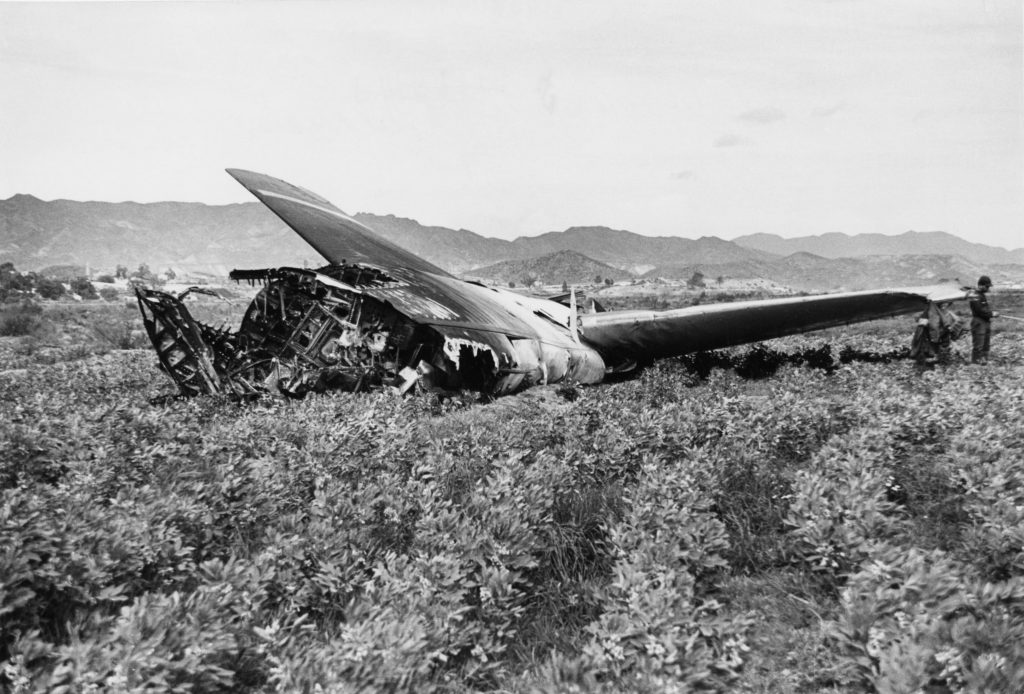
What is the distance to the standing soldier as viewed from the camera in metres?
13.3

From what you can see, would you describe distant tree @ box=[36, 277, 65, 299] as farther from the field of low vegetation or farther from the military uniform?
the military uniform

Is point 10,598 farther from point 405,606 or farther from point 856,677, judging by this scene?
point 856,677

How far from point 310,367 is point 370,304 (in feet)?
4.62

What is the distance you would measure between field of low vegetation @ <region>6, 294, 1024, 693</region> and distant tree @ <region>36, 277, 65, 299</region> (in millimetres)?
58493

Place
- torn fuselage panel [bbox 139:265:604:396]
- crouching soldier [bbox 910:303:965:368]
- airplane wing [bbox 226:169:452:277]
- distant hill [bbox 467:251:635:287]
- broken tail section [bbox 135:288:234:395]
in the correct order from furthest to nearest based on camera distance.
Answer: distant hill [bbox 467:251:635:287] < airplane wing [bbox 226:169:452:277] < crouching soldier [bbox 910:303:965:368] < torn fuselage panel [bbox 139:265:604:396] < broken tail section [bbox 135:288:234:395]

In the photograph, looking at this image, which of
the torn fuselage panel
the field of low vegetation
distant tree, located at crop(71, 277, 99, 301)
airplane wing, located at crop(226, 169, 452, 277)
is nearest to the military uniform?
the field of low vegetation

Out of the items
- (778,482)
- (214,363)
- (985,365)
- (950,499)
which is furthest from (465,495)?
(985,365)

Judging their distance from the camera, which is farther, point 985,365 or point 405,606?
point 985,365

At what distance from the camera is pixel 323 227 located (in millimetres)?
15078

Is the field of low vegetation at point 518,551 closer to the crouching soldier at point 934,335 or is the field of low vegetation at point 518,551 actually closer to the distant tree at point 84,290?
the crouching soldier at point 934,335

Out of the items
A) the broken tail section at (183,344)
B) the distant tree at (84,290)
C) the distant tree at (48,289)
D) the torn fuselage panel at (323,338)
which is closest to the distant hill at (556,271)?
the distant tree at (84,290)

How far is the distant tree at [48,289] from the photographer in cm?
5406

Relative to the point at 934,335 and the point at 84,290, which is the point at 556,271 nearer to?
the point at 84,290

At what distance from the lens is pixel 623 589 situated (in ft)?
11.6
